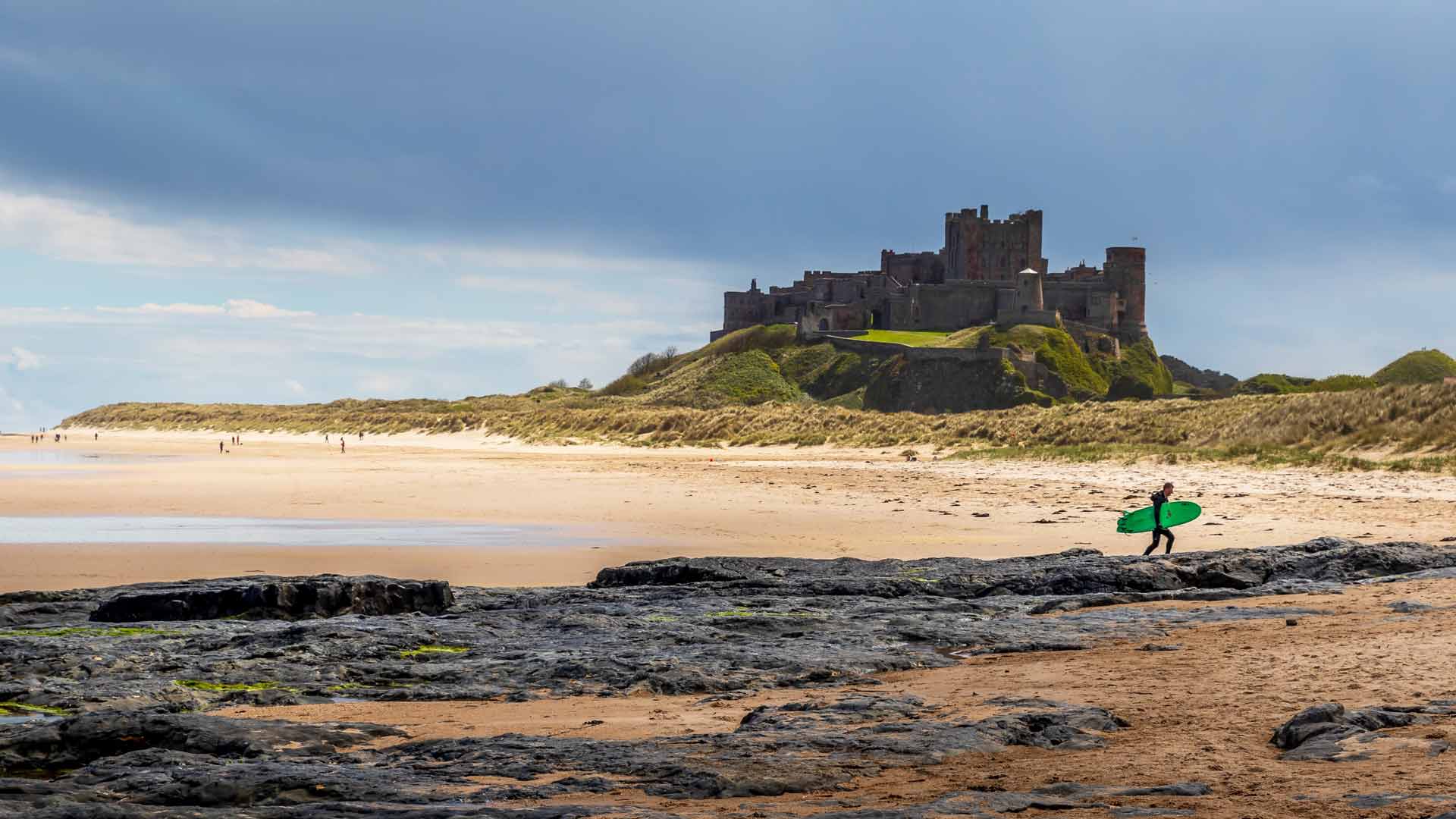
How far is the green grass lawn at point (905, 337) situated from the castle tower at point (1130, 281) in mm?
17878

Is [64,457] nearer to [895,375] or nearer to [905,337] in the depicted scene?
[895,375]

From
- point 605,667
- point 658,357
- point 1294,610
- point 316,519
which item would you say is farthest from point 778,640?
point 658,357

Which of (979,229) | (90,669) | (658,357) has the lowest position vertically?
(90,669)

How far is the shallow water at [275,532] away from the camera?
700 inches

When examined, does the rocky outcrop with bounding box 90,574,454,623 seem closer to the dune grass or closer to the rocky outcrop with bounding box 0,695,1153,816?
the rocky outcrop with bounding box 0,695,1153,816

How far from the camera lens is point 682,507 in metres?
23.0

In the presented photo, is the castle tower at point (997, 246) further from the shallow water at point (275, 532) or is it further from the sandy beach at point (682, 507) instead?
the shallow water at point (275, 532)

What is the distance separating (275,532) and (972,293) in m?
80.9

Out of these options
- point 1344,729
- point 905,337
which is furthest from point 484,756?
point 905,337

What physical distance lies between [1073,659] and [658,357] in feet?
341

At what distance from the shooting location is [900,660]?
8664 millimetres

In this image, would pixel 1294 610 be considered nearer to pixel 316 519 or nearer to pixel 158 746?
pixel 158 746

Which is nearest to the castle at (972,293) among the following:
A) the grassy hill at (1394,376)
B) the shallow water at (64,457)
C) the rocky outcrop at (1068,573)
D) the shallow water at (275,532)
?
the grassy hill at (1394,376)

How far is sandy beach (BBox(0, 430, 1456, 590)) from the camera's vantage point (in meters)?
15.9
